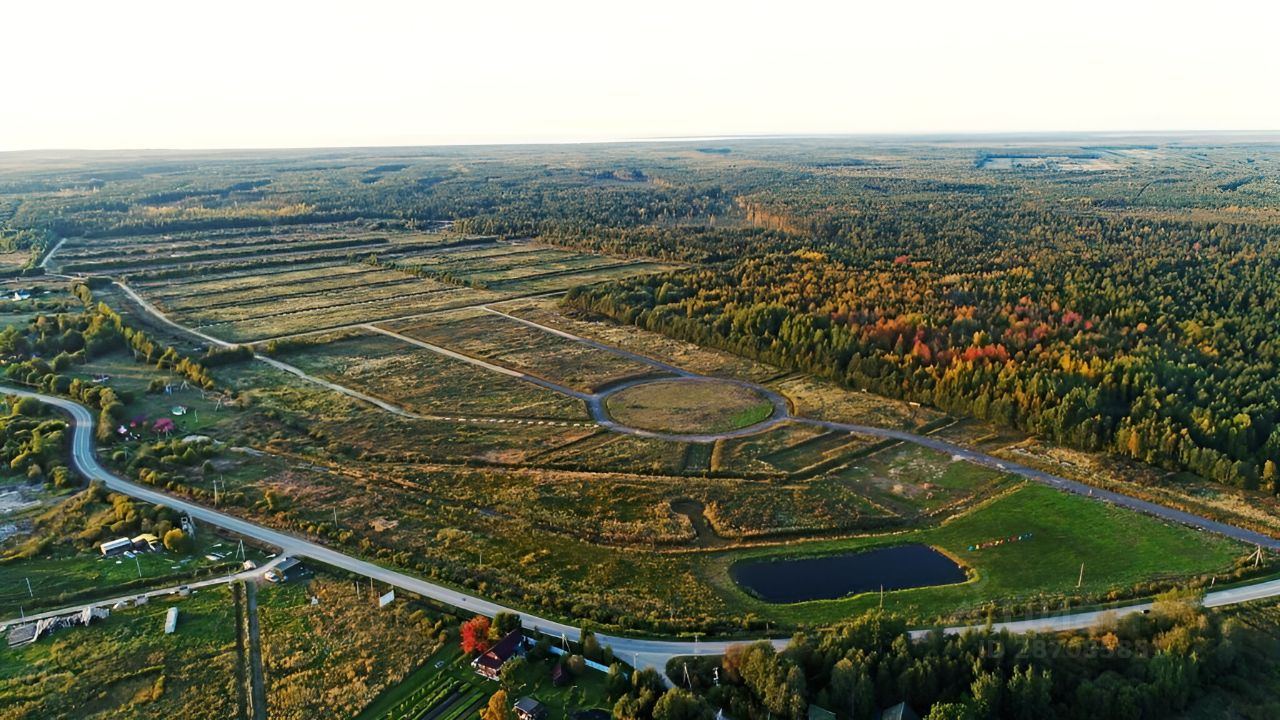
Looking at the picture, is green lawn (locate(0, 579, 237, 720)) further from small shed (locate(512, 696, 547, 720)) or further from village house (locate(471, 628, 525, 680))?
small shed (locate(512, 696, 547, 720))

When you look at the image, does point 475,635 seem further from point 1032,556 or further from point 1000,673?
point 1032,556

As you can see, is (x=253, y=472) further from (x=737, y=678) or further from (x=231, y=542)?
(x=737, y=678)

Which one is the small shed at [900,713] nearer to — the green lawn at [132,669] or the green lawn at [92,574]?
the green lawn at [132,669]

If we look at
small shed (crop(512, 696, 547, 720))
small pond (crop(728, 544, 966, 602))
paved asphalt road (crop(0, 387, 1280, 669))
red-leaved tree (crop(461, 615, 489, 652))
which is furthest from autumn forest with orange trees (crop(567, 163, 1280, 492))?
small shed (crop(512, 696, 547, 720))

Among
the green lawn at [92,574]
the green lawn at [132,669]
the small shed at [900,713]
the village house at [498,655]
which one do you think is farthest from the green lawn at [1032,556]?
the green lawn at [92,574]

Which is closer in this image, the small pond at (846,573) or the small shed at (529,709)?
the small shed at (529,709)

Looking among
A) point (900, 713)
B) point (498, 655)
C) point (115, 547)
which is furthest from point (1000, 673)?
point (115, 547)
